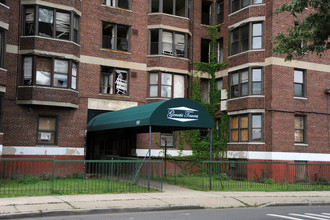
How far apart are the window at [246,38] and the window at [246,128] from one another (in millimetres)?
4811

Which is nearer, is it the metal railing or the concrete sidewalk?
the concrete sidewalk

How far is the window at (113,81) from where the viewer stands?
2722 cm

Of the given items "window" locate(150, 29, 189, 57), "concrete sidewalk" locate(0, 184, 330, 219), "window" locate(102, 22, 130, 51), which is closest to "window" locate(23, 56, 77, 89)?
"window" locate(102, 22, 130, 51)

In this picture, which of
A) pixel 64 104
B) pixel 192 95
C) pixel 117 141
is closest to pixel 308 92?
pixel 192 95

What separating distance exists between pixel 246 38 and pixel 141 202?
17.4 meters

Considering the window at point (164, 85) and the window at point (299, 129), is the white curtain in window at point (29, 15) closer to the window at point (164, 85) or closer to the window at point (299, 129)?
the window at point (164, 85)

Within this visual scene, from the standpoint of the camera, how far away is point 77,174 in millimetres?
16375

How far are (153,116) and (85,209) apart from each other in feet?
21.2

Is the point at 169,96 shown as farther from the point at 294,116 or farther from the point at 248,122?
the point at 294,116

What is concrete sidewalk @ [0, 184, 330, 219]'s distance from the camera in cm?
1207

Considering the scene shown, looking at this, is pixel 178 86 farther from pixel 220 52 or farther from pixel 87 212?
pixel 87 212

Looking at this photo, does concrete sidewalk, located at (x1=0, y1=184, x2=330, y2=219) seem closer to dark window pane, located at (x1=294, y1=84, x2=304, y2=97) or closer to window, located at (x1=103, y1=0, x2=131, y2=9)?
dark window pane, located at (x1=294, y1=84, x2=304, y2=97)

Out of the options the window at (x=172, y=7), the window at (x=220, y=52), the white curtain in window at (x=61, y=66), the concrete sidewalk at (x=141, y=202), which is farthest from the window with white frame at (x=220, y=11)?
the concrete sidewalk at (x=141, y=202)

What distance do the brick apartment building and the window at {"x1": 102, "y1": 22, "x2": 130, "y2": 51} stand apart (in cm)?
7
